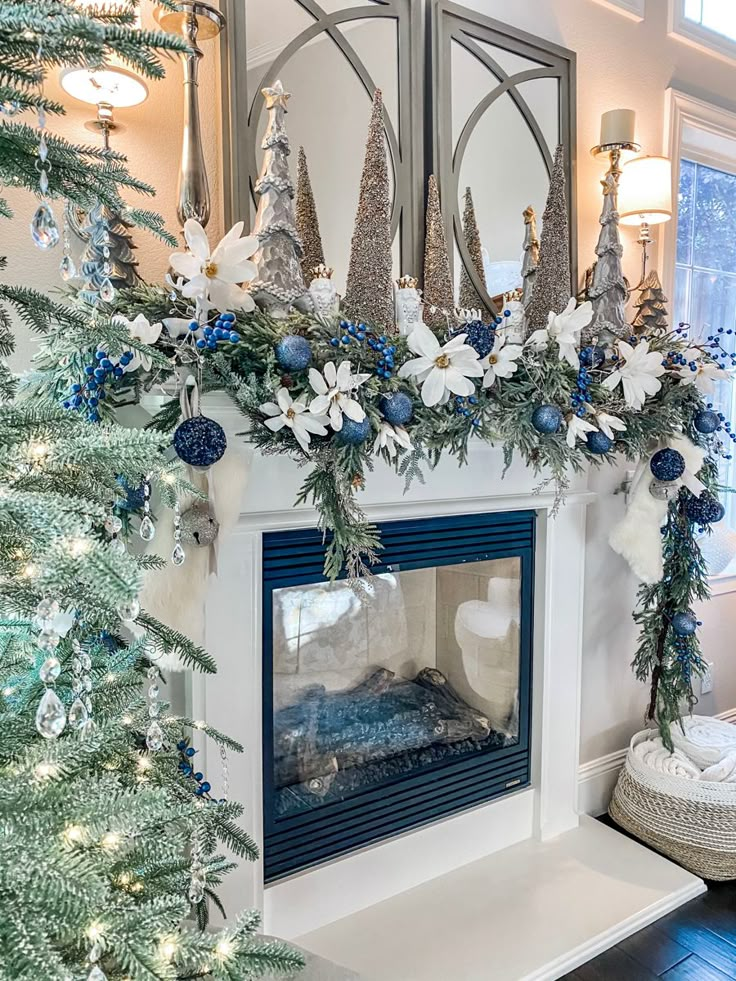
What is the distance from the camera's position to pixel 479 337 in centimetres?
158

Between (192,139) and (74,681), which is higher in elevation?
(192,139)

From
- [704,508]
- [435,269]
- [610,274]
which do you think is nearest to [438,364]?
[435,269]

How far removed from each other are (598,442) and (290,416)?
2.73 feet

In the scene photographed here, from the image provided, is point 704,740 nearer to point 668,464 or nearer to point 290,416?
point 668,464

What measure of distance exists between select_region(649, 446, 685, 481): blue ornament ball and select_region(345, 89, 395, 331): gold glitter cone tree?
91cm

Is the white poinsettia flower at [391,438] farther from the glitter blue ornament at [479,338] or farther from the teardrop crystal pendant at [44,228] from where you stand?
the teardrop crystal pendant at [44,228]

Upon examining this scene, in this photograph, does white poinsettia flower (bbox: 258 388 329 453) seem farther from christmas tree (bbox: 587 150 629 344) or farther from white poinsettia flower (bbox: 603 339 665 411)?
christmas tree (bbox: 587 150 629 344)

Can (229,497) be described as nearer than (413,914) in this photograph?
Yes

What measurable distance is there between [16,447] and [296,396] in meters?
0.82

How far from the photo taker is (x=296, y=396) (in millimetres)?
1443

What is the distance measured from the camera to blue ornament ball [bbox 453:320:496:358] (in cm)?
158

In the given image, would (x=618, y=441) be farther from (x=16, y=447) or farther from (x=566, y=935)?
(x=16, y=447)

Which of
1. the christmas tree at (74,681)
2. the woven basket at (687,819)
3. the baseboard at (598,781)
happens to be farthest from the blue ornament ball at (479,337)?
the baseboard at (598,781)

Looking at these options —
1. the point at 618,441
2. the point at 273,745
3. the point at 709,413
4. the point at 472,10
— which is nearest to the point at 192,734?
the point at 273,745
